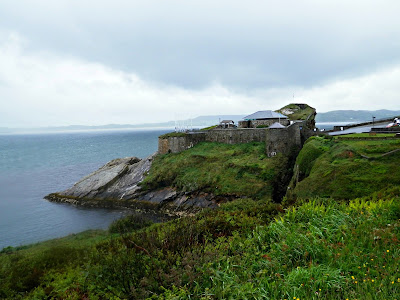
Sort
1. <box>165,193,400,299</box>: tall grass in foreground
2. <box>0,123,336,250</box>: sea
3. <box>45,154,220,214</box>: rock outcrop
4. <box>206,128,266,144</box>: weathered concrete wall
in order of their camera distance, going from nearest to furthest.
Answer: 1. <box>165,193,400,299</box>: tall grass in foreground
2. <box>0,123,336,250</box>: sea
3. <box>45,154,220,214</box>: rock outcrop
4. <box>206,128,266,144</box>: weathered concrete wall

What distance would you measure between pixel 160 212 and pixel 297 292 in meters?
32.8

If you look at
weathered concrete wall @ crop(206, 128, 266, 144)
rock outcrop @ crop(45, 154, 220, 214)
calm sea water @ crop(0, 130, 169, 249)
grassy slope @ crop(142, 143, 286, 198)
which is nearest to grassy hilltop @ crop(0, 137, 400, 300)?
calm sea water @ crop(0, 130, 169, 249)

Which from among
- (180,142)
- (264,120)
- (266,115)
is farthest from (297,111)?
(180,142)

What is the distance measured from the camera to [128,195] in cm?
4147

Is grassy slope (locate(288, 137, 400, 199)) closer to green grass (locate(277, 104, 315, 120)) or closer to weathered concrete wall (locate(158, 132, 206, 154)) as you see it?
weathered concrete wall (locate(158, 132, 206, 154))

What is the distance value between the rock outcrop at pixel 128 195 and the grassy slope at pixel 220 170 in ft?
4.40

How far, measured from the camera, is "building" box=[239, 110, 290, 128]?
4566cm

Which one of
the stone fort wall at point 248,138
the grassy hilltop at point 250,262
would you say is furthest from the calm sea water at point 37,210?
the grassy hilltop at point 250,262

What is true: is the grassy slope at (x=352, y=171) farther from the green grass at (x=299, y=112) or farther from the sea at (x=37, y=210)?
the green grass at (x=299, y=112)

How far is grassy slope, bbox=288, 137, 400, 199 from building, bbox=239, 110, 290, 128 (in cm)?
1991

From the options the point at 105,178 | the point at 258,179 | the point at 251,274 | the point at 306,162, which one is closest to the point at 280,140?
the point at 258,179

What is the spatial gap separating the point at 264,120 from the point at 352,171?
90.1ft

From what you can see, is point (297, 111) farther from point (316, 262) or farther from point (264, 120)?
point (316, 262)

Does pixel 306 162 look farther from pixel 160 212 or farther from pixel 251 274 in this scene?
pixel 251 274
